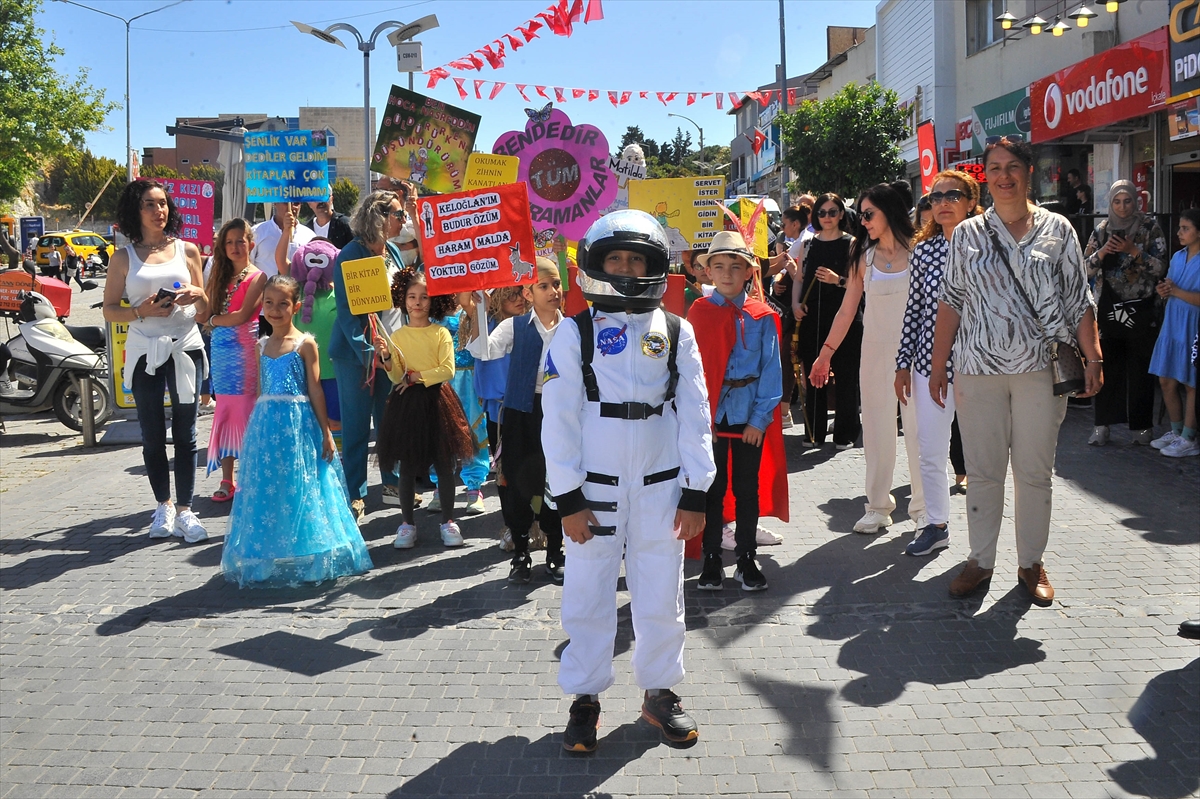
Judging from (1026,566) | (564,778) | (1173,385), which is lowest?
(564,778)

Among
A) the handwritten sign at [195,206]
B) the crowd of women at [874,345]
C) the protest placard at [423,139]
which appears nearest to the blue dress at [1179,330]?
the crowd of women at [874,345]

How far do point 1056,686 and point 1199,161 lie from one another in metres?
11.5

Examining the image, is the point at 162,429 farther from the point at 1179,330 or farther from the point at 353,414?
the point at 1179,330

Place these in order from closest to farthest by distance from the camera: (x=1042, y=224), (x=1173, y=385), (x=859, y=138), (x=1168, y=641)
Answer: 1. (x=1168, y=641)
2. (x=1042, y=224)
3. (x=1173, y=385)
4. (x=859, y=138)

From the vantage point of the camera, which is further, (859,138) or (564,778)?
(859,138)

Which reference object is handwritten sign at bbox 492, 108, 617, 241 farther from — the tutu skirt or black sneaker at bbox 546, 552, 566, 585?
black sneaker at bbox 546, 552, 566, 585

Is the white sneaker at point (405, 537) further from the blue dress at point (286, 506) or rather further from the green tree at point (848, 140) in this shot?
the green tree at point (848, 140)

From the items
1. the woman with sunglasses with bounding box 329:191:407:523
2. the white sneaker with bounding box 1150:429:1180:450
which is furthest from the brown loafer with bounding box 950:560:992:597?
the white sneaker with bounding box 1150:429:1180:450

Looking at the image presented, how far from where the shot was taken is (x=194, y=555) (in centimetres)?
660

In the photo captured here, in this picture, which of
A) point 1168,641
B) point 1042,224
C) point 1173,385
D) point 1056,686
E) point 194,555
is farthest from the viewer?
point 1173,385

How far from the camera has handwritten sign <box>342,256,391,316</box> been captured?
6.52 m

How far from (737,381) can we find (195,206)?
22.8 ft

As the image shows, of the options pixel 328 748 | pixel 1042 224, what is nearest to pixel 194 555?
pixel 328 748

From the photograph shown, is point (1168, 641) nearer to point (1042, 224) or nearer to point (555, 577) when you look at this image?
point (1042, 224)
